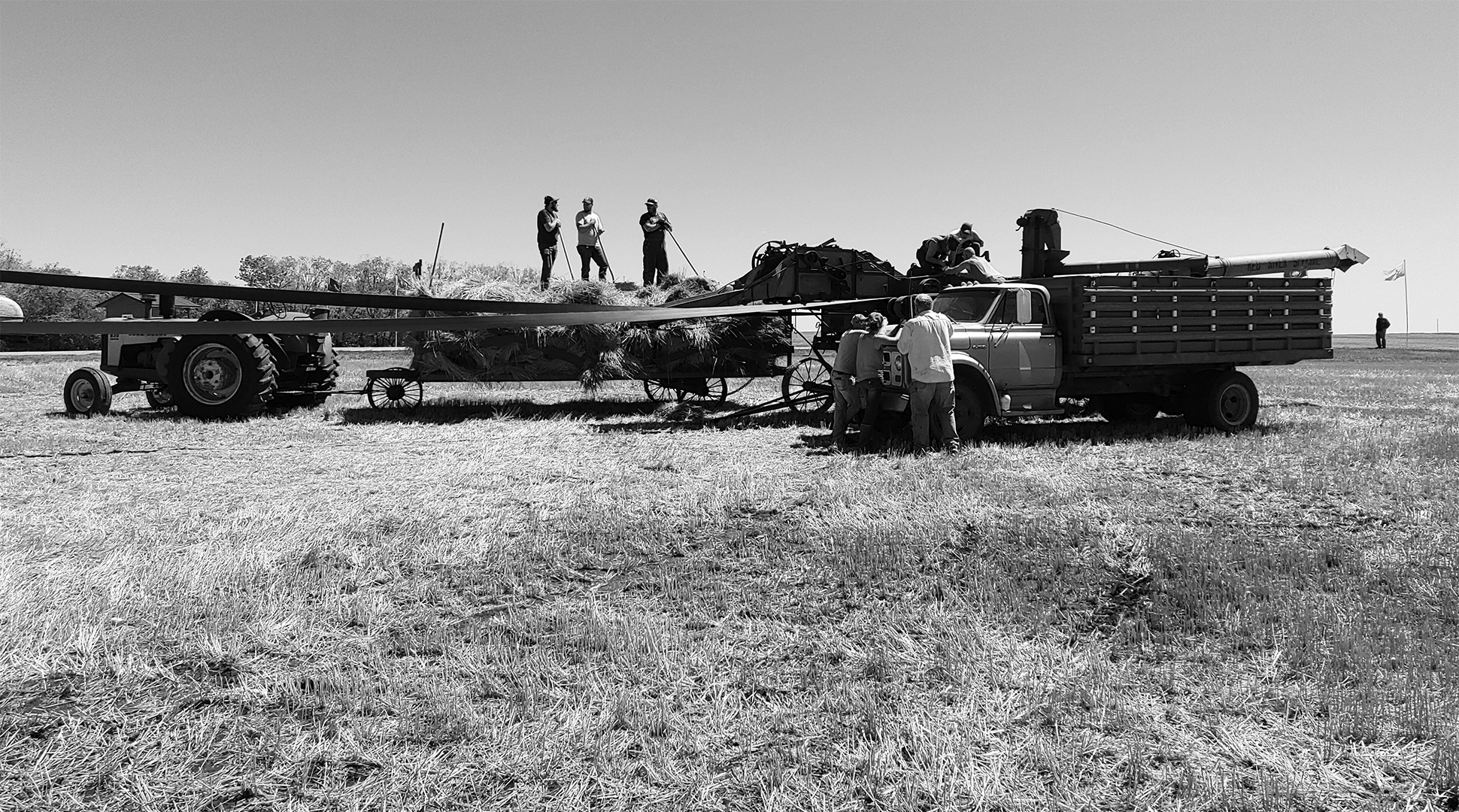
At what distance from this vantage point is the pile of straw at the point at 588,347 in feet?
38.9

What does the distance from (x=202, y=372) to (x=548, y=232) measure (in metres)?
5.37

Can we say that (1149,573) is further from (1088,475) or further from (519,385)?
(519,385)

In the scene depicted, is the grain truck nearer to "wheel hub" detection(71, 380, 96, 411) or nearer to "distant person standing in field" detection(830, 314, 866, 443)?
"distant person standing in field" detection(830, 314, 866, 443)

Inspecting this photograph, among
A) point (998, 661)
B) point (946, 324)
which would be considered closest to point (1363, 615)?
point (998, 661)

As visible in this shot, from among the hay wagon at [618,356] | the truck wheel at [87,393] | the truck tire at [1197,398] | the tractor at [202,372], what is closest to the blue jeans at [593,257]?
the hay wagon at [618,356]

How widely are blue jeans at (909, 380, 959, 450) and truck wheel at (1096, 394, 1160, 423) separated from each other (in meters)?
4.08

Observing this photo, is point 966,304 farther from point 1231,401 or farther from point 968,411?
point 1231,401

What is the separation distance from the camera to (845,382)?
927cm

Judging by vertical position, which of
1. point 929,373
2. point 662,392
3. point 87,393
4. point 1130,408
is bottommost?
point 1130,408

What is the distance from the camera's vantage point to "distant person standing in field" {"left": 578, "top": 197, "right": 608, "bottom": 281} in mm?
14383

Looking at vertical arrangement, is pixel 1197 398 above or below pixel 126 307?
below

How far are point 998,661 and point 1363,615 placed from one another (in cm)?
191

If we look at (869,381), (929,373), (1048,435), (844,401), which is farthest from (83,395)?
(1048,435)

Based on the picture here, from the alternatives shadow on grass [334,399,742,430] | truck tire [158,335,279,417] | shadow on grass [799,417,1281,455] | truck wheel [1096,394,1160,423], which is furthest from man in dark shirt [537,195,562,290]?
truck wheel [1096,394,1160,423]
